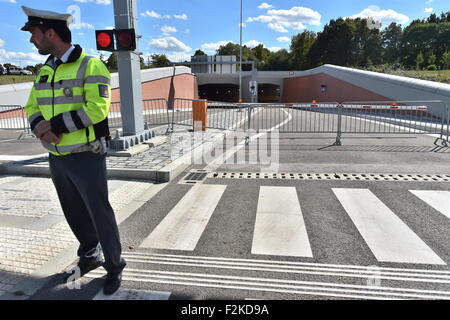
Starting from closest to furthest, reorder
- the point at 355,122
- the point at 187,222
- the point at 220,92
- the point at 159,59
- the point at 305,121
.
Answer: the point at 187,222 → the point at 355,122 → the point at 305,121 → the point at 220,92 → the point at 159,59

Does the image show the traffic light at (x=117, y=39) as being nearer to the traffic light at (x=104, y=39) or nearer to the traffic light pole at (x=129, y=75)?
the traffic light at (x=104, y=39)

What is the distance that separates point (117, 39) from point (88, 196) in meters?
5.18

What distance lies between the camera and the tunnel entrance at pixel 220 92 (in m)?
68.7

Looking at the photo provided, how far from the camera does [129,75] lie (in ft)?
24.5

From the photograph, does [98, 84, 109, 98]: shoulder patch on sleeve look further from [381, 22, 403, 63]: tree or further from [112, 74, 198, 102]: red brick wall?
[381, 22, 403, 63]: tree

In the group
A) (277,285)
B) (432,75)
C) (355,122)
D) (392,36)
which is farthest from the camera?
(392,36)

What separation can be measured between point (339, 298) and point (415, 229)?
6.20 feet

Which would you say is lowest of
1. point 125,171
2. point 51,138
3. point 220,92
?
point 125,171

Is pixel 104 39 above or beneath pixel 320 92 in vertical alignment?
above

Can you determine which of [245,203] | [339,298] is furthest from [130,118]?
[339,298]

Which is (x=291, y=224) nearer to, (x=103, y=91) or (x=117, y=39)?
(x=103, y=91)

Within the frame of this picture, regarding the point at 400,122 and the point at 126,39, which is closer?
the point at 126,39

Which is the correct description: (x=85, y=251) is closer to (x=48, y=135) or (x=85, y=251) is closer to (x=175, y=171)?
(x=48, y=135)

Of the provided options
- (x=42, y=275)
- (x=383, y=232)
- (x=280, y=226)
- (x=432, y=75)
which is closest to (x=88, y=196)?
(x=42, y=275)
